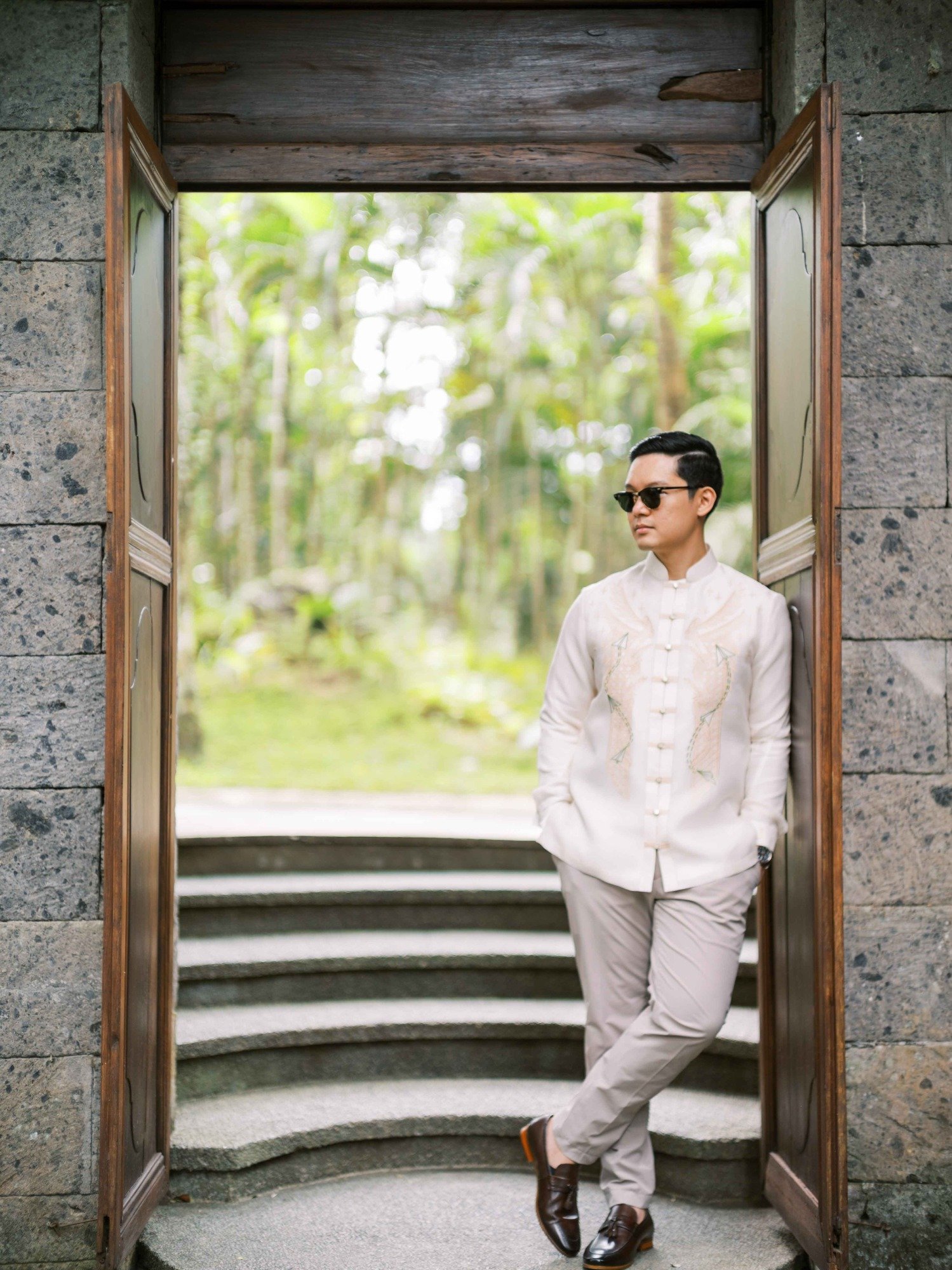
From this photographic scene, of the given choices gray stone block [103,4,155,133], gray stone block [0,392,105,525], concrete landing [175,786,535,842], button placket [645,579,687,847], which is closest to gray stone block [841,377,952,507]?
button placket [645,579,687,847]

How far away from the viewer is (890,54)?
3.31 m

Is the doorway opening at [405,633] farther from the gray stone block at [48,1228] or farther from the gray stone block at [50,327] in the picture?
the gray stone block at [50,327]

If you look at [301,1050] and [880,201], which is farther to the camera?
[301,1050]

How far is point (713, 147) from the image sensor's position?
3623mm

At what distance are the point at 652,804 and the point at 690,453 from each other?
3.05ft

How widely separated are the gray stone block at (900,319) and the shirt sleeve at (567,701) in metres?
1.01

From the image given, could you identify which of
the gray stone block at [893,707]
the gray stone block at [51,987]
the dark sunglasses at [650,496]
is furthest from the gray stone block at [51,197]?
the gray stone block at [893,707]

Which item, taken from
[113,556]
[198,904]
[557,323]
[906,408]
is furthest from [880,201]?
[557,323]

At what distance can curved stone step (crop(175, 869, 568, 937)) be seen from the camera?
4.74m

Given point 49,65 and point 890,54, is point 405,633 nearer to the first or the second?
point 49,65

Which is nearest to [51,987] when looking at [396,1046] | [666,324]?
[396,1046]

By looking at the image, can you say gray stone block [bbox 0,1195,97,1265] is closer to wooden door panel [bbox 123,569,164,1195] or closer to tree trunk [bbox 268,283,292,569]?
wooden door panel [bbox 123,569,164,1195]

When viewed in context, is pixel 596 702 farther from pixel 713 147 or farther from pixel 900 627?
pixel 713 147

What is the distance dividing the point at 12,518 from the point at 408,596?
15.2 m
